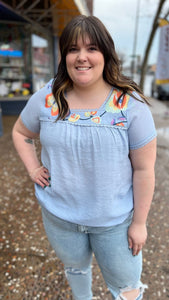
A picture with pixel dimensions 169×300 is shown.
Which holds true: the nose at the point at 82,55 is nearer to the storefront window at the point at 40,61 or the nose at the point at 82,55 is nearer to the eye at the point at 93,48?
Result: the eye at the point at 93,48

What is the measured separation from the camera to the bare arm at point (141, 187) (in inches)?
41.0

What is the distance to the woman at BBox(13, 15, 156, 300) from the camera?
3.31 ft

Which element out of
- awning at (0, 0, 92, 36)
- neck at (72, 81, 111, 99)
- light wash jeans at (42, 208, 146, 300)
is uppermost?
awning at (0, 0, 92, 36)

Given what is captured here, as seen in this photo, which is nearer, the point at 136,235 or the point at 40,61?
the point at 136,235

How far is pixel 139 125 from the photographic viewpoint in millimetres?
987

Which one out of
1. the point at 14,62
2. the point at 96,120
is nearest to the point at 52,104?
the point at 96,120

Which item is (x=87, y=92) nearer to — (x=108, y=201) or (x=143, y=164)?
(x=143, y=164)

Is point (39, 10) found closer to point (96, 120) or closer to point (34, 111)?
point (34, 111)

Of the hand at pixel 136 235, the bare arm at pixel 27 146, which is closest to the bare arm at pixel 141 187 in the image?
the hand at pixel 136 235

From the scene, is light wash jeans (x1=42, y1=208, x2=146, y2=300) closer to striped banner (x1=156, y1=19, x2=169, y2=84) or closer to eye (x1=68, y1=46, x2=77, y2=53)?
eye (x1=68, y1=46, x2=77, y2=53)

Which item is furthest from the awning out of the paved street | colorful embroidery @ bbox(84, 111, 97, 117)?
colorful embroidery @ bbox(84, 111, 97, 117)

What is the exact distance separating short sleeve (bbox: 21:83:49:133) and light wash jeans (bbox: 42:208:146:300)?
0.47 m

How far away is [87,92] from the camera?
3.59ft

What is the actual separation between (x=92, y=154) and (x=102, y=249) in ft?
1.70
